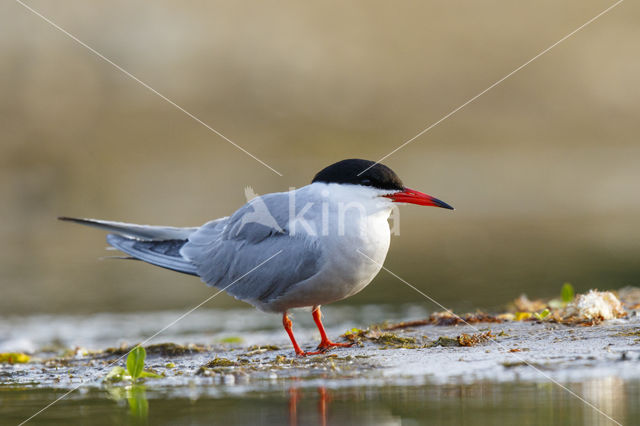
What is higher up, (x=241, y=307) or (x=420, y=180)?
(x=420, y=180)

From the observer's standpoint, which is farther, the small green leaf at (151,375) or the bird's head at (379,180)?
the bird's head at (379,180)

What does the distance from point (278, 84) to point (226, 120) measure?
8.02 ft

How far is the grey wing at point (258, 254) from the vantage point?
557 cm

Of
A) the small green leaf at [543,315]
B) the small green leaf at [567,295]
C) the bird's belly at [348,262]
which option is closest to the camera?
the bird's belly at [348,262]

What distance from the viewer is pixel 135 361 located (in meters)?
4.80

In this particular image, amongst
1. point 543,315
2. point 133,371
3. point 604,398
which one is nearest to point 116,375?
point 133,371

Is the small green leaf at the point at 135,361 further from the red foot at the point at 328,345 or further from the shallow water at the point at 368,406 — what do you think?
the red foot at the point at 328,345

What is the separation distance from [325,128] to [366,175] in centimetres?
1725

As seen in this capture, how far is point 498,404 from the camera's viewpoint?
12.2 feet

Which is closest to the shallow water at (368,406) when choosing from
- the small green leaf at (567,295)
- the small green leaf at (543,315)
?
the small green leaf at (543,315)

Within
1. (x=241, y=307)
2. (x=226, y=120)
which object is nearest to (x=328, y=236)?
(x=241, y=307)

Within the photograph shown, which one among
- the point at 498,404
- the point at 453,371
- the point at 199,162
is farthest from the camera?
the point at 199,162

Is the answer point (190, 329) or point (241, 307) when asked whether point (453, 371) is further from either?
point (241, 307)

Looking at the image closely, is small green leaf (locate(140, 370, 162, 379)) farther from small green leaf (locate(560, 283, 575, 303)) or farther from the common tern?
small green leaf (locate(560, 283, 575, 303))
